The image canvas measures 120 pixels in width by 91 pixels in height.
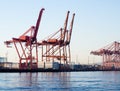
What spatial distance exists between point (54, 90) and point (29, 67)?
92.1 meters

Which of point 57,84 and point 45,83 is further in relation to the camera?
point 45,83

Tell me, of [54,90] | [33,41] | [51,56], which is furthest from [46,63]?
[54,90]

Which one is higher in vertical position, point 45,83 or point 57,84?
point 45,83

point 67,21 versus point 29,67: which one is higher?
point 67,21

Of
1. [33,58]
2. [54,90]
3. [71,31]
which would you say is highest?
[71,31]

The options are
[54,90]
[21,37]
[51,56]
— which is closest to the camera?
[54,90]

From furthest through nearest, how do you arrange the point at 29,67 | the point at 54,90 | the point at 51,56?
the point at 51,56
the point at 29,67
the point at 54,90

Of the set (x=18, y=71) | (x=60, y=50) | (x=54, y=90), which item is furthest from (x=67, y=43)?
(x=54, y=90)

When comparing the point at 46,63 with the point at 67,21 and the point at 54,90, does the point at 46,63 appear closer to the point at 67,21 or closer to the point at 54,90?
the point at 67,21

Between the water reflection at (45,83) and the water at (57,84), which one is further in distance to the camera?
the water reflection at (45,83)

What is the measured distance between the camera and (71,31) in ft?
496

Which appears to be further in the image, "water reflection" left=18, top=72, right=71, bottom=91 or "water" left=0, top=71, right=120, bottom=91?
"water reflection" left=18, top=72, right=71, bottom=91

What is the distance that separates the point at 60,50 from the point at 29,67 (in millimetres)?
15336

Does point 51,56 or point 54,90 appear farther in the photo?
point 51,56
